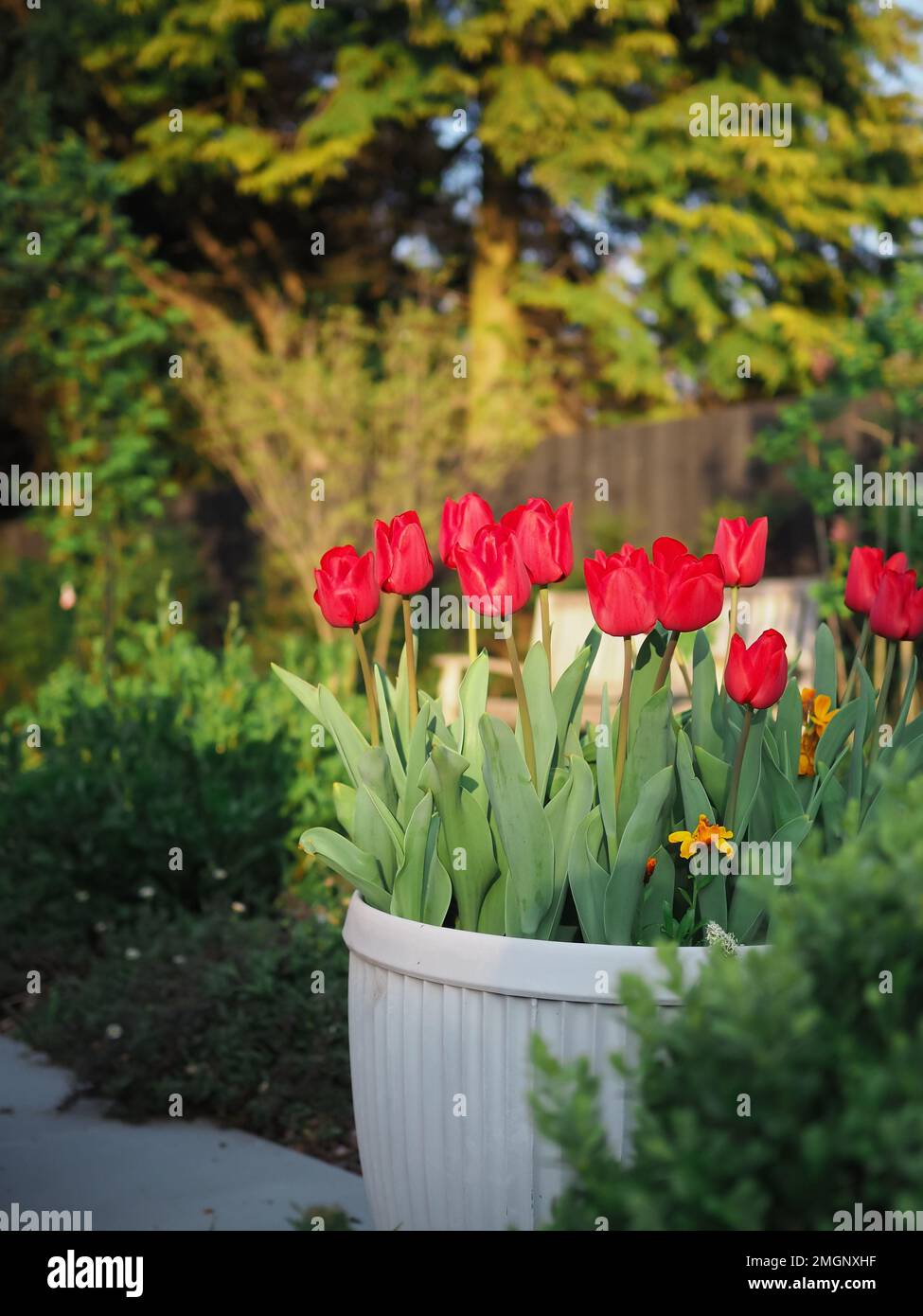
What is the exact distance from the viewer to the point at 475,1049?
1517mm

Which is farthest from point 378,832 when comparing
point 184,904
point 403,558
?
point 184,904

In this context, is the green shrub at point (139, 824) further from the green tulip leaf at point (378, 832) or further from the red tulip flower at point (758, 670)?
the red tulip flower at point (758, 670)

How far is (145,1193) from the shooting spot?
89.6 inches

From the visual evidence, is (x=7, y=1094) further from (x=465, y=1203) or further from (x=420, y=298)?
(x=420, y=298)

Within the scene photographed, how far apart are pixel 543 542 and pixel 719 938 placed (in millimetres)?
546

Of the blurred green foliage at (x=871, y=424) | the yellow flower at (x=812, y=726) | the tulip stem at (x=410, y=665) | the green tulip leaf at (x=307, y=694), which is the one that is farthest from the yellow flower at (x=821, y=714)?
the blurred green foliage at (x=871, y=424)

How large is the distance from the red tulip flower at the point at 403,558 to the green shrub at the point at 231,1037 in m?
1.31

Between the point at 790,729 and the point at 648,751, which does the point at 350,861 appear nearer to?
the point at 648,751

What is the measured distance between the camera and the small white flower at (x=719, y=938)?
4.88ft

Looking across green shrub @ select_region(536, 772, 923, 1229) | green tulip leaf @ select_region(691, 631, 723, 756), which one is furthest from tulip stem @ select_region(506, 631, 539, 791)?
green shrub @ select_region(536, 772, 923, 1229)

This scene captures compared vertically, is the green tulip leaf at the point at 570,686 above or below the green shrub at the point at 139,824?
above

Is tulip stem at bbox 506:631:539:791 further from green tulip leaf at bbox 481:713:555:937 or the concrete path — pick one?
the concrete path

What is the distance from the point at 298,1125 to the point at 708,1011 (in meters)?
1.86

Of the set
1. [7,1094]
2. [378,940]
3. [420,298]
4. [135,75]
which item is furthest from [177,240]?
[378,940]
